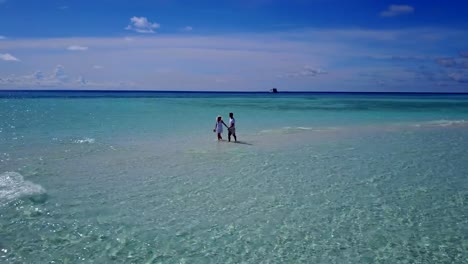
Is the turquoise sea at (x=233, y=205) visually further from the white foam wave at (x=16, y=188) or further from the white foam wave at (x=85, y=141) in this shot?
the white foam wave at (x=85, y=141)

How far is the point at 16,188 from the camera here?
446 inches

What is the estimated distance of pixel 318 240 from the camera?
787 cm

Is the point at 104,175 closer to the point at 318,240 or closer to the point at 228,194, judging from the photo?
the point at 228,194

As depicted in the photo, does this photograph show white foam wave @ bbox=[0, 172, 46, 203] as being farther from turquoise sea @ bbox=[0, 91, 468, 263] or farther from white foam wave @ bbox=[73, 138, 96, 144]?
white foam wave @ bbox=[73, 138, 96, 144]

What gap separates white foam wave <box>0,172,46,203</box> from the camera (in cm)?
1059

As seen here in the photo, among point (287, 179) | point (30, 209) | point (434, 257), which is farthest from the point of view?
point (287, 179)

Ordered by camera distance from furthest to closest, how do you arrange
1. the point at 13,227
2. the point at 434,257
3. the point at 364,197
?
1. the point at 364,197
2. the point at 13,227
3. the point at 434,257

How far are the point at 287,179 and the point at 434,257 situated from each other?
18.8ft

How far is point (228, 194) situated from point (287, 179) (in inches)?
96.3

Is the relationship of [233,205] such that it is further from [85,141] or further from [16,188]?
[85,141]

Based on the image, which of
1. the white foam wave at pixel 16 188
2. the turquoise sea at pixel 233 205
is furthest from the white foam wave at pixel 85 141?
the white foam wave at pixel 16 188

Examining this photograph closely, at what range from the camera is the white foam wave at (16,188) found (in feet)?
34.8

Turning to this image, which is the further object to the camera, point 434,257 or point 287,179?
point 287,179

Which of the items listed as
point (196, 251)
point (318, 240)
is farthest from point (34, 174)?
point (318, 240)
